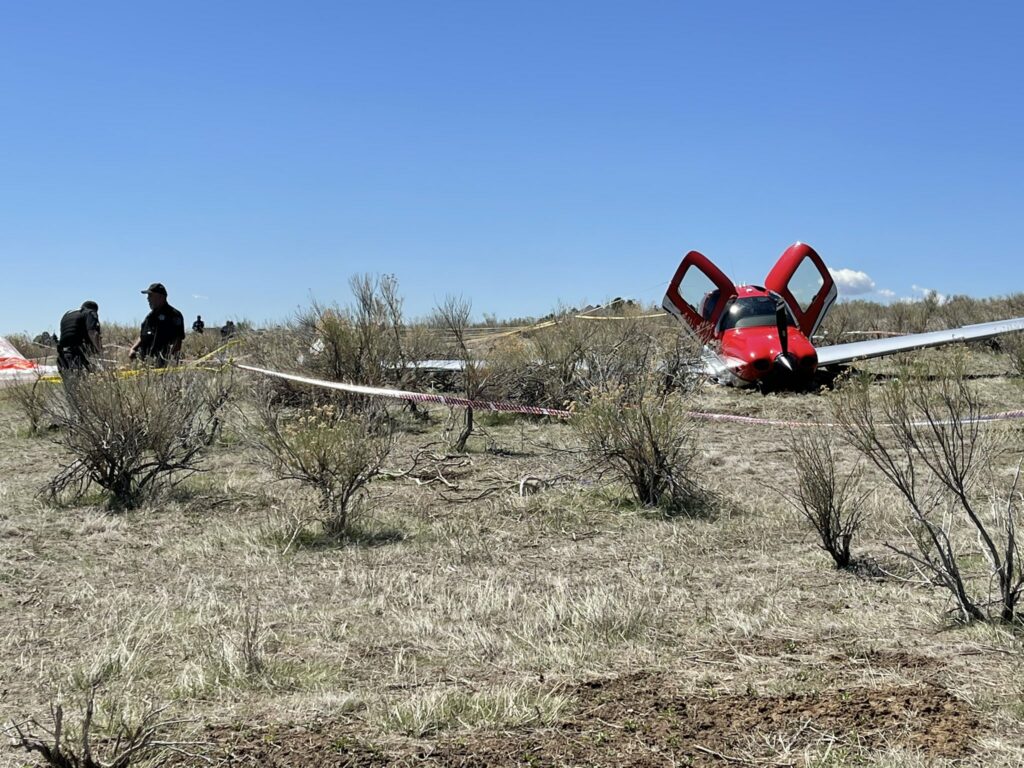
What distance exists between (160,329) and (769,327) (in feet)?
30.5

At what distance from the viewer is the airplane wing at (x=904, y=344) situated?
1508cm

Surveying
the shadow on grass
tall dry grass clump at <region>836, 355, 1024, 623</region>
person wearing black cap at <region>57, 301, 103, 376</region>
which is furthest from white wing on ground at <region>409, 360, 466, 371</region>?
tall dry grass clump at <region>836, 355, 1024, 623</region>

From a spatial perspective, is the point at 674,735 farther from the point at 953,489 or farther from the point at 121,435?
the point at 121,435

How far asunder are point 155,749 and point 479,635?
1.64 metres

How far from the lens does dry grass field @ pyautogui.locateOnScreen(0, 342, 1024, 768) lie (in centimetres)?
316

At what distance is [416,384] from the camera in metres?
14.3

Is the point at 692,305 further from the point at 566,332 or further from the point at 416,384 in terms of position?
the point at 416,384

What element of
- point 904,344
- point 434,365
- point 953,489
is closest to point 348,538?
point 953,489

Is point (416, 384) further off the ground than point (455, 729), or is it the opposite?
point (416, 384)

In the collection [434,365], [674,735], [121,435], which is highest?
[434,365]

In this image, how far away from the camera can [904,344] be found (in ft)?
50.5

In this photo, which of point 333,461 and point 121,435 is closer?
point 333,461

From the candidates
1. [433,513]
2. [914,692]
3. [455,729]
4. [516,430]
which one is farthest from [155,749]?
[516,430]

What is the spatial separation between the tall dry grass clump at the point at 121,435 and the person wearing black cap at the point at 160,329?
1.99 m
